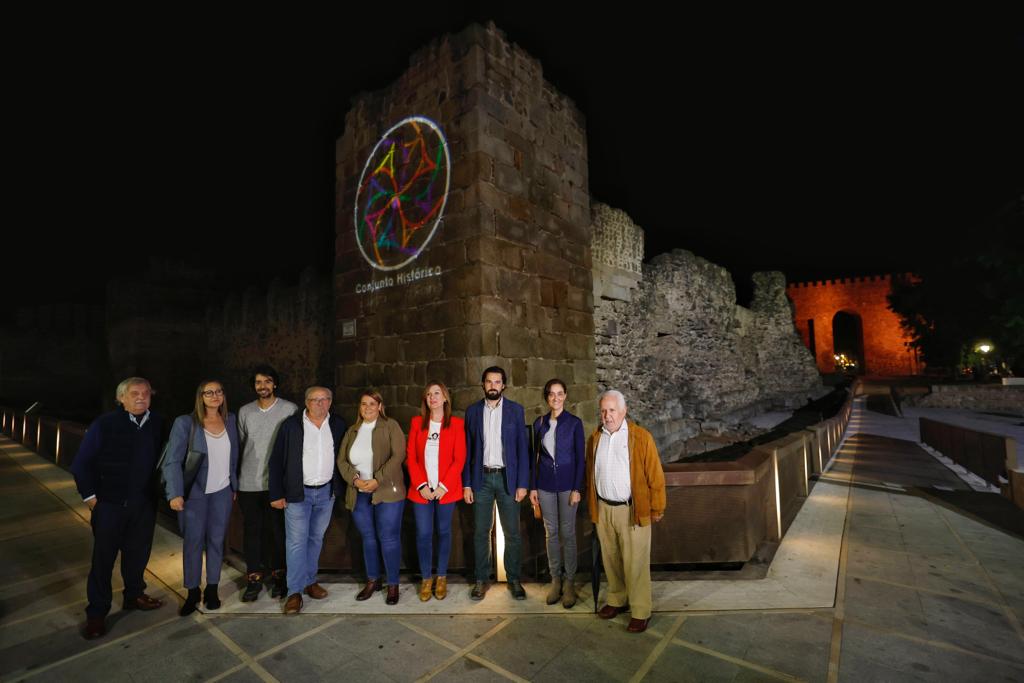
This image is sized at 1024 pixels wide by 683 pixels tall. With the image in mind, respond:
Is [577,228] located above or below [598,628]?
above

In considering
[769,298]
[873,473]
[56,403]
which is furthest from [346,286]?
[56,403]

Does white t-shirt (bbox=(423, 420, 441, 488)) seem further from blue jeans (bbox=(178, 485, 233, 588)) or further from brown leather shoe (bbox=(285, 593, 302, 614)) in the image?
blue jeans (bbox=(178, 485, 233, 588))

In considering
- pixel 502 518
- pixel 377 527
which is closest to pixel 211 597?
pixel 377 527

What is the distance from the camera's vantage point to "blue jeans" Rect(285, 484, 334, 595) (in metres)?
3.11

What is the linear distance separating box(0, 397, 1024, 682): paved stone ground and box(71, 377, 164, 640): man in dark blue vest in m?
0.21

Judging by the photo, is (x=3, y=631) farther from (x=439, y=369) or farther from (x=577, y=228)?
(x=577, y=228)

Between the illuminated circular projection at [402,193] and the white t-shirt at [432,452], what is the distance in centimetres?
212

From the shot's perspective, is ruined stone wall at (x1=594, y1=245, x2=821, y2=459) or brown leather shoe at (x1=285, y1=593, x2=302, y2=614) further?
ruined stone wall at (x1=594, y1=245, x2=821, y2=459)

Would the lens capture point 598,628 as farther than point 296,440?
No

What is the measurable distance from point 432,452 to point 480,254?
73.8 inches

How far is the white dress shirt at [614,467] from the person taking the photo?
2.88 metres

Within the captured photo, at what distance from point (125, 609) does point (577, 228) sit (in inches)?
208

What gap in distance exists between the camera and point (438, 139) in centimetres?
465

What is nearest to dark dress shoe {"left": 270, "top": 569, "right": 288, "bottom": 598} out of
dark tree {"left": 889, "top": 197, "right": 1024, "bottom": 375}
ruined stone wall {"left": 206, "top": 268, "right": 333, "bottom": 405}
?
ruined stone wall {"left": 206, "top": 268, "right": 333, "bottom": 405}
